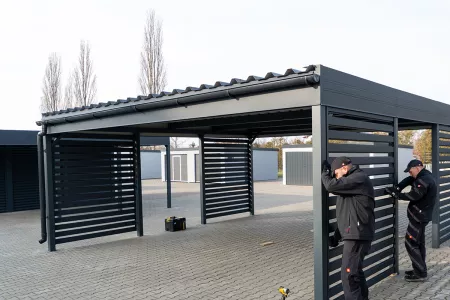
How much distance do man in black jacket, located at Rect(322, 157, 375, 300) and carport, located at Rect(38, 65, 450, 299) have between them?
6.1 inches

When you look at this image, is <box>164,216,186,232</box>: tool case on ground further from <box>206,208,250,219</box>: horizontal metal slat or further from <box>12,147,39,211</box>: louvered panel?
<box>12,147,39,211</box>: louvered panel

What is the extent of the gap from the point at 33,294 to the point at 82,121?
10.2 feet

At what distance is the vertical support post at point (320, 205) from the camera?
3.77m

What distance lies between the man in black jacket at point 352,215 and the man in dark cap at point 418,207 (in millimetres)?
1294

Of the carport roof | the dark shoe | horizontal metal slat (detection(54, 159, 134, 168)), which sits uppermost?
the carport roof

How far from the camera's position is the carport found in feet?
12.8

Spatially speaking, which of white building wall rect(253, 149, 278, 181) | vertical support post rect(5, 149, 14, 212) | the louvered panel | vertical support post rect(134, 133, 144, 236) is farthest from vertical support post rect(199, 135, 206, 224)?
white building wall rect(253, 149, 278, 181)

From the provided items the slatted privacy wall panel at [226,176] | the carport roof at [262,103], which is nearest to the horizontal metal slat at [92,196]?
the carport roof at [262,103]

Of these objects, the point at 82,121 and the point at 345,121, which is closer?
the point at 345,121

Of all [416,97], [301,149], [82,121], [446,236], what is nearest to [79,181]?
[82,121]

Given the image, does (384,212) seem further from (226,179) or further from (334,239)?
(226,179)

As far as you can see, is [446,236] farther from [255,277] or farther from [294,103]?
[294,103]

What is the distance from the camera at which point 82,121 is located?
6891 mm

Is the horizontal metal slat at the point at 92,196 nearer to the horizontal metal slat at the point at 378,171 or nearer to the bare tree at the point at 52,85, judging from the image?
the horizontal metal slat at the point at 378,171
